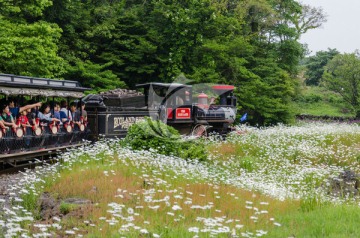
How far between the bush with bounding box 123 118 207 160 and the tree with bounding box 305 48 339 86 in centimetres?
6908

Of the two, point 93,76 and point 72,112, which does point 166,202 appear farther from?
point 93,76

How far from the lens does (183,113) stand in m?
21.5

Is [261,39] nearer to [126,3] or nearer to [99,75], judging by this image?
[126,3]

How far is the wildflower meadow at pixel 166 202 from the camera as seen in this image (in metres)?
6.58

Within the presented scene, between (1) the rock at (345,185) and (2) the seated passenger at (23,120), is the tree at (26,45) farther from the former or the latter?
(1) the rock at (345,185)

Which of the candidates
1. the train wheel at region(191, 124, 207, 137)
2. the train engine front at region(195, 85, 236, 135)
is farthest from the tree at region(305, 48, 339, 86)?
the train wheel at region(191, 124, 207, 137)

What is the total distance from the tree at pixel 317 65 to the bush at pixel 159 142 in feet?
227

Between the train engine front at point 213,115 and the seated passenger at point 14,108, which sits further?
the train engine front at point 213,115

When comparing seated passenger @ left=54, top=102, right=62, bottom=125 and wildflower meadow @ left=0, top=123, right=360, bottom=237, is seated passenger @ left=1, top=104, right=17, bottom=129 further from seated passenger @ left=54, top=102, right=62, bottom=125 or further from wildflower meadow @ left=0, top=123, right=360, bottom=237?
seated passenger @ left=54, top=102, right=62, bottom=125

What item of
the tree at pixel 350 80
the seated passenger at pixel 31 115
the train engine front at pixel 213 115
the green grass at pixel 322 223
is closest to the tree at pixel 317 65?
the tree at pixel 350 80

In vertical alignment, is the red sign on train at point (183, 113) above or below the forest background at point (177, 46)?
below

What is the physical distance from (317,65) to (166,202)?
78.5m

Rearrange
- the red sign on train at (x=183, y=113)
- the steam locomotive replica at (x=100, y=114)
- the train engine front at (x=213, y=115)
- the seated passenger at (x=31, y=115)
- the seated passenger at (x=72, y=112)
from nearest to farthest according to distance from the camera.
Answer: the steam locomotive replica at (x=100, y=114) < the seated passenger at (x=31, y=115) < the seated passenger at (x=72, y=112) < the red sign on train at (x=183, y=113) < the train engine front at (x=213, y=115)

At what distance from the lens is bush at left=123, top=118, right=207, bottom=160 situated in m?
14.0
